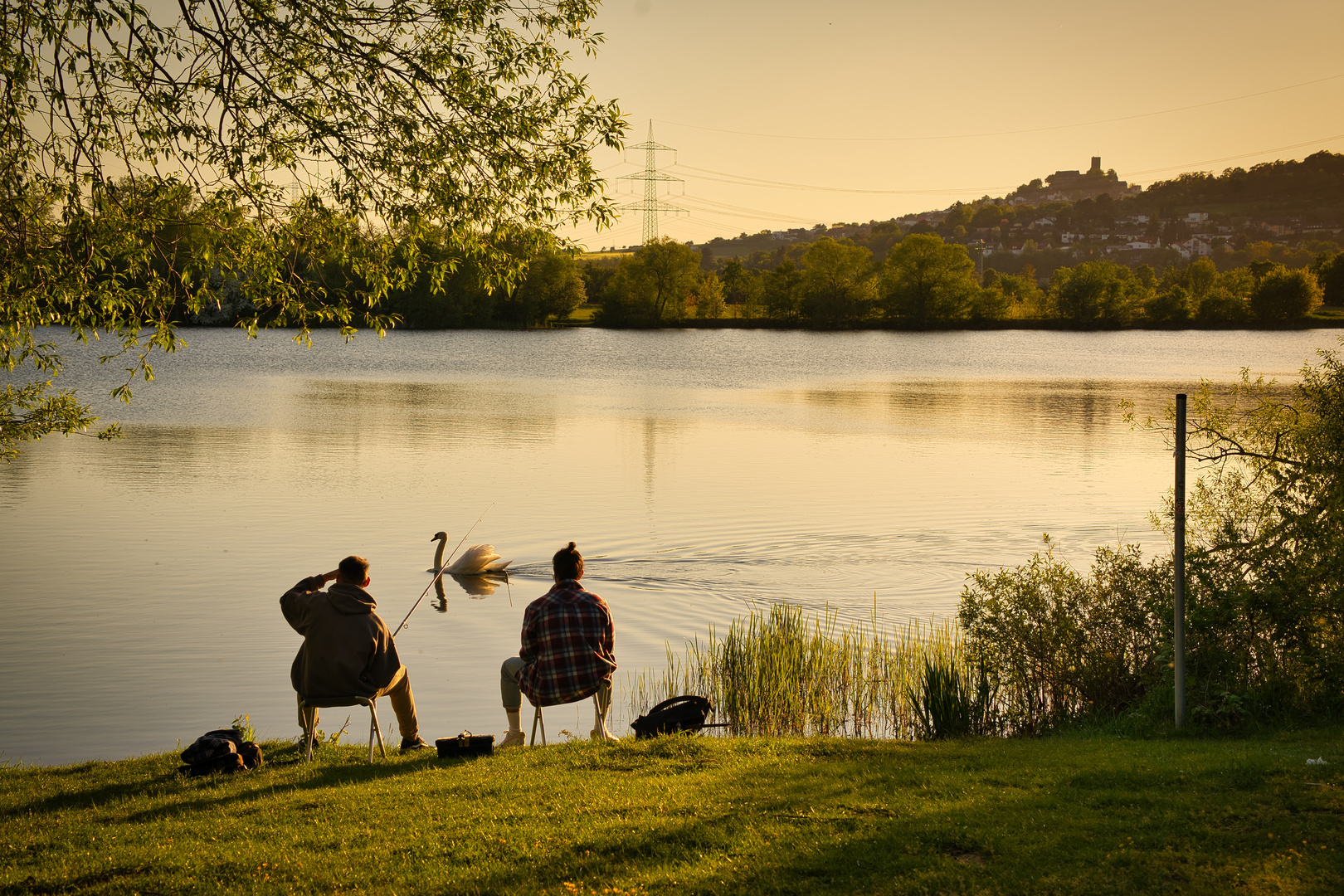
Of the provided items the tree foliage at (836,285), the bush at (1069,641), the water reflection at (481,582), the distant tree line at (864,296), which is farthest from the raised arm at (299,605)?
the tree foliage at (836,285)

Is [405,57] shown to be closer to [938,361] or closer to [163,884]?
[163,884]

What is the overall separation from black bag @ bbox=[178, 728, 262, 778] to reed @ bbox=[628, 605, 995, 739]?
3.62 metres

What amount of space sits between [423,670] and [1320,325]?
11356 cm

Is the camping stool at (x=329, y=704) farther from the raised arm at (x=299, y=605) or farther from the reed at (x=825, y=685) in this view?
the reed at (x=825, y=685)

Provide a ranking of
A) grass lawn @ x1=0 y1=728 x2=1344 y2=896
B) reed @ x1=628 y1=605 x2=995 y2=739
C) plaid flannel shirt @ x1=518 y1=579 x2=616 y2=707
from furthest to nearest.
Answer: reed @ x1=628 y1=605 x2=995 y2=739 → plaid flannel shirt @ x1=518 y1=579 x2=616 y2=707 → grass lawn @ x1=0 y1=728 x2=1344 y2=896

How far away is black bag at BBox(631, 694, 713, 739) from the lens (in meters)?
7.39

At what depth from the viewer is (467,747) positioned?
6.89m

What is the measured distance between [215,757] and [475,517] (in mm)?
11493

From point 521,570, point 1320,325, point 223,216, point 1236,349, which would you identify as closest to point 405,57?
point 223,216

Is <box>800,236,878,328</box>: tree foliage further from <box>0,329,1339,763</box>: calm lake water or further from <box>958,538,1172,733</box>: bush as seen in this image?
<box>958,538,1172,733</box>: bush

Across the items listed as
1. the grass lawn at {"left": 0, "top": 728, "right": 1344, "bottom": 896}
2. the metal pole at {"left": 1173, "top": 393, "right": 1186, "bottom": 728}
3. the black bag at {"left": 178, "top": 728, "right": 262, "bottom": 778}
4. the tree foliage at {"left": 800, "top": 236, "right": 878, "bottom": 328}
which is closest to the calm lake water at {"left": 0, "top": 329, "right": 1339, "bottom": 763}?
the black bag at {"left": 178, "top": 728, "right": 262, "bottom": 778}

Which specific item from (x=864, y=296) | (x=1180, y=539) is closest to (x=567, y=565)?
(x=1180, y=539)

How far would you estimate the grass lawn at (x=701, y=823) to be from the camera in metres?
4.54

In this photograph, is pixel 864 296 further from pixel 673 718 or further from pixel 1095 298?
pixel 673 718
